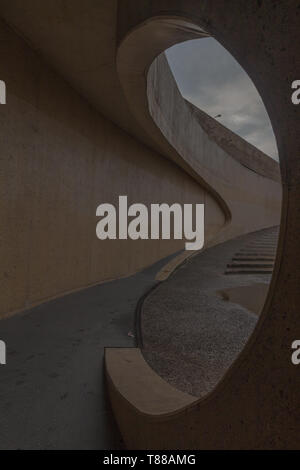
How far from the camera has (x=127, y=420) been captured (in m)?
1.92

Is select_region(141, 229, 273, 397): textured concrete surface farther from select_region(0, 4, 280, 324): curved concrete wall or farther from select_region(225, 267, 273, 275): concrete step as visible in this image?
select_region(0, 4, 280, 324): curved concrete wall

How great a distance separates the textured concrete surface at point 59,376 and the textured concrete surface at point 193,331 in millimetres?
390

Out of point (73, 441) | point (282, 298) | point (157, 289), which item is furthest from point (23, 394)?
point (157, 289)

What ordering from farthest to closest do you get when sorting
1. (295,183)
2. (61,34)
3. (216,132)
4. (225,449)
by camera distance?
(216,132) < (61,34) < (225,449) < (295,183)

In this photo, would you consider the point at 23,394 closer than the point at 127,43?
Yes

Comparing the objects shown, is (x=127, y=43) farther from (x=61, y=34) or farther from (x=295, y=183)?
(x=295, y=183)

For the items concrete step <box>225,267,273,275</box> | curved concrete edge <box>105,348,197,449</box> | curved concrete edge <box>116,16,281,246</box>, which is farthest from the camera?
concrete step <box>225,267,273,275</box>

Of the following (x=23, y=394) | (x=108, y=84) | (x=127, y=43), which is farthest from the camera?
(x=108, y=84)

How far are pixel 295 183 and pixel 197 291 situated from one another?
5.08 meters
